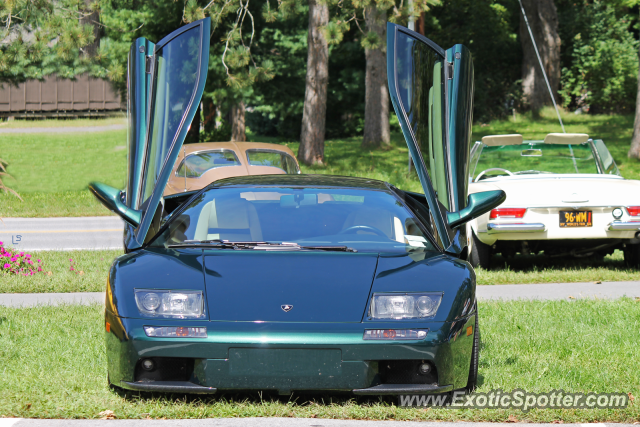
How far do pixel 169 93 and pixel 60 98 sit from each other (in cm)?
1723

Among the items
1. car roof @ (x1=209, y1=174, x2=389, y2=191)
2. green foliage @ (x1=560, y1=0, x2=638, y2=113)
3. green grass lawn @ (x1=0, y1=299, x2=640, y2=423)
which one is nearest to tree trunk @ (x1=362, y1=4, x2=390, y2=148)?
green foliage @ (x1=560, y1=0, x2=638, y2=113)

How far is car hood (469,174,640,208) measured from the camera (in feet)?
25.9

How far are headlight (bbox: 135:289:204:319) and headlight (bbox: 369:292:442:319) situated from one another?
853mm

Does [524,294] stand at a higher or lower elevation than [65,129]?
lower

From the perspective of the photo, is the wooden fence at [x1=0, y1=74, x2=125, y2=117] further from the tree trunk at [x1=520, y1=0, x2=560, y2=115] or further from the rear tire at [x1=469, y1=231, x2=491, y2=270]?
the tree trunk at [x1=520, y1=0, x2=560, y2=115]

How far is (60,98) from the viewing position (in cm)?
2047

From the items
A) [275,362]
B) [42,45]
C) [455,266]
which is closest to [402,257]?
[455,266]

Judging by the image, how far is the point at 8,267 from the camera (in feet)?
27.5

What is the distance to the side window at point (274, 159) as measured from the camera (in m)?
12.2

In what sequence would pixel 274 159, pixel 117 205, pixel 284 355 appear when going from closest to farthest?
pixel 284 355 < pixel 117 205 < pixel 274 159

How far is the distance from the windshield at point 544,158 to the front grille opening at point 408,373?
590 centimetres

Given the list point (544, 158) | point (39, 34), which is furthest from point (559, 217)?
point (39, 34)

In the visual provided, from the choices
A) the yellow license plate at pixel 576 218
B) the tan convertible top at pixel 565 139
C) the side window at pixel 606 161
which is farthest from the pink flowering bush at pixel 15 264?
the side window at pixel 606 161

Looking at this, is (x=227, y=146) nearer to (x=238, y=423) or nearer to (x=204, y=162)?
(x=204, y=162)
